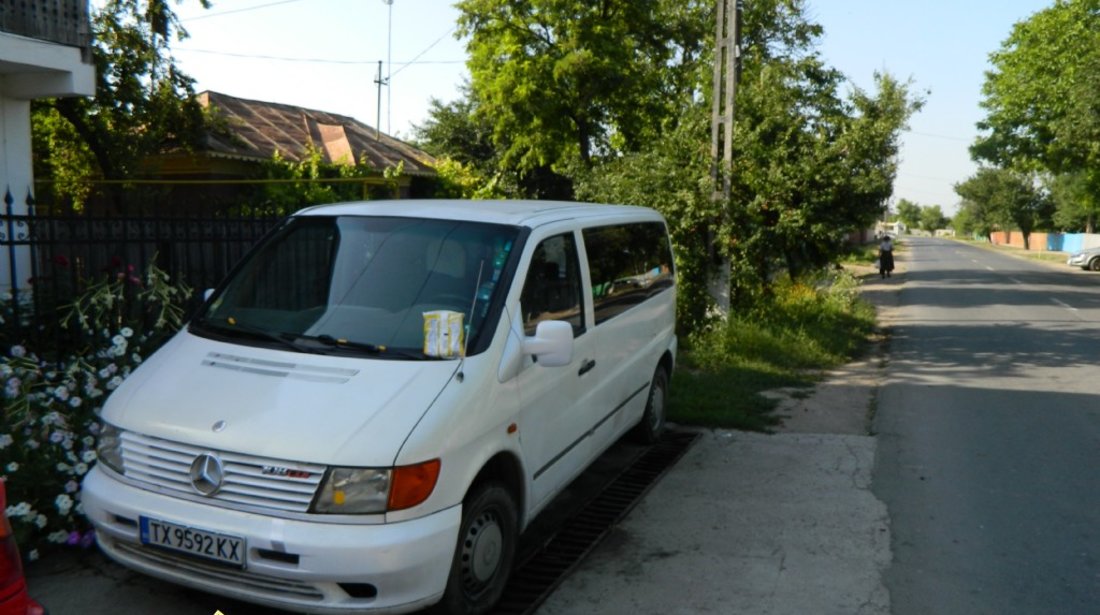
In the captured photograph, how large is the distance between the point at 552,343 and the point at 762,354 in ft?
25.7

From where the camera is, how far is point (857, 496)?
20.2 feet

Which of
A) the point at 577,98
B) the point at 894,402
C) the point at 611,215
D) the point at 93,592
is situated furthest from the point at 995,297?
the point at 93,592

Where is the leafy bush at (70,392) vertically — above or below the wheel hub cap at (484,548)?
above

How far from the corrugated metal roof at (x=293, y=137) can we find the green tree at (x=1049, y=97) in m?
21.8

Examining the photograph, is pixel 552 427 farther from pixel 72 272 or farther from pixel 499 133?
pixel 499 133

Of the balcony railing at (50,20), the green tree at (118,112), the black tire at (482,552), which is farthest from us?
the green tree at (118,112)

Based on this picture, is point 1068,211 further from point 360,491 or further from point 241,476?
point 241,476

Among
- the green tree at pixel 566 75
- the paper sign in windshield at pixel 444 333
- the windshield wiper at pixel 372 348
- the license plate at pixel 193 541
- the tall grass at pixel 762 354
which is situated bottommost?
the tall grass at pixel 762 354

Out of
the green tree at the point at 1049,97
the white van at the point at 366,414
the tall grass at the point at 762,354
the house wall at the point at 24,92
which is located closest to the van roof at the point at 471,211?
the white van at the point at 366,414

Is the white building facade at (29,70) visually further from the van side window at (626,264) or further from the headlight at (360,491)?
the headlight at (360,491)

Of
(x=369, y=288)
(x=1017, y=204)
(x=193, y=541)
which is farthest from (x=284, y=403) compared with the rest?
(x=1017, y=204)

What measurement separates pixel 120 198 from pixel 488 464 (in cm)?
1252

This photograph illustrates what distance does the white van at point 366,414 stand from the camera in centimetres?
357

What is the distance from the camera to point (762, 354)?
11641 mm
